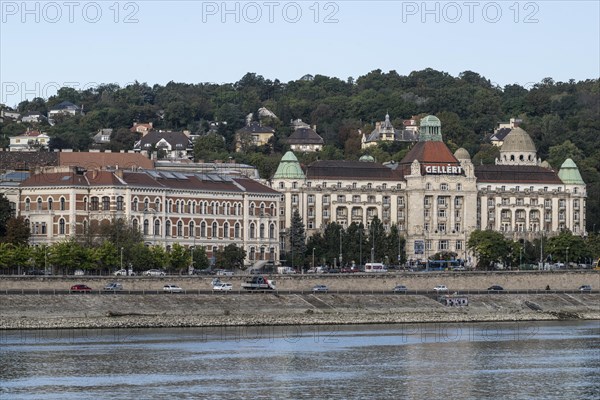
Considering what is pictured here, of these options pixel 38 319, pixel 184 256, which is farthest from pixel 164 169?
pixel 38 319

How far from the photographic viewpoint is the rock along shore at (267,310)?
12838 cm

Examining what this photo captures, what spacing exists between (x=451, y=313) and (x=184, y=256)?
3050 cm

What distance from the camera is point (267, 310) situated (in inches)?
5492

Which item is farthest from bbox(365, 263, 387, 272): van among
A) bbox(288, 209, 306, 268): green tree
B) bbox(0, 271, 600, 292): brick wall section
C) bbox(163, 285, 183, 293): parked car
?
bbox(163, 285, 183, 293): parked car

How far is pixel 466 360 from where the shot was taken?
106938 millimetres

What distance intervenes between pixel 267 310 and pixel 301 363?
36.3m

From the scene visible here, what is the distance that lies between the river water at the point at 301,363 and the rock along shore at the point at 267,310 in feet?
9.98

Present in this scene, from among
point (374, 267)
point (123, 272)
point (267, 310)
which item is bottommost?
point (267, 310)

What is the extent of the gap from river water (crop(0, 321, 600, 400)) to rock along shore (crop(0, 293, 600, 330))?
9.98ft

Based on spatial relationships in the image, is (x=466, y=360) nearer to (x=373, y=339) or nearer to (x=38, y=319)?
(x=373, y=339)

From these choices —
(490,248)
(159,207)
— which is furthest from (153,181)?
(490,248)

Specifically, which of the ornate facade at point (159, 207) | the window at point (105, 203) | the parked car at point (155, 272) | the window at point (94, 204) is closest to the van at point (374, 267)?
the ornate facade at point (159, 207)

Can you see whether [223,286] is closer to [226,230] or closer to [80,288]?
[80,288]

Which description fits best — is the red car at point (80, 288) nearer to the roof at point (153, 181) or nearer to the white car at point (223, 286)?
the white car at point (223, 286)
